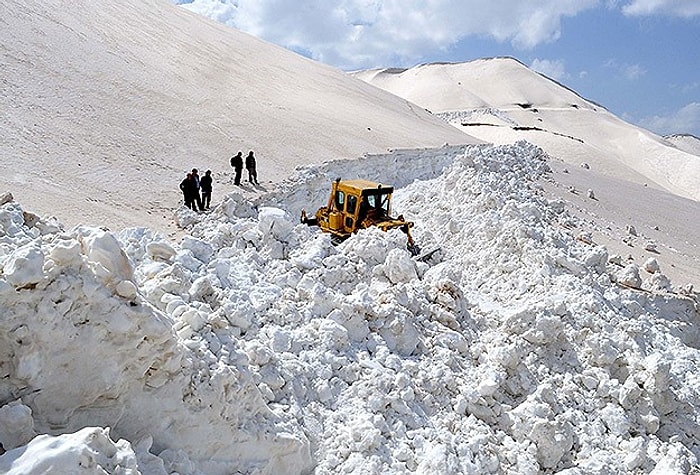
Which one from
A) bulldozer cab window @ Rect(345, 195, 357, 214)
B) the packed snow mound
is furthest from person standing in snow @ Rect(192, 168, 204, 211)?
the packed snow mound

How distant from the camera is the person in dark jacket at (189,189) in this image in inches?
429

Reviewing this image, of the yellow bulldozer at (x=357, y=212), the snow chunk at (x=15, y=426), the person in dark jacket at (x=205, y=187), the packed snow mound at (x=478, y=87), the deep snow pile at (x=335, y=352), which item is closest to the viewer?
the snow chunk at (x=15, y=426)

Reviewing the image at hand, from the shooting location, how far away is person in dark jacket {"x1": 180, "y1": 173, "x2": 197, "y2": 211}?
10.9 meters

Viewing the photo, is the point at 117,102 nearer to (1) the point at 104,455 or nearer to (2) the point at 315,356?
(2) the point at 315,356

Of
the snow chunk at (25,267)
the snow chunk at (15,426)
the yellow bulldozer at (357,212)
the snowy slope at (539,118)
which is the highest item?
the snowy slope at (539,118)

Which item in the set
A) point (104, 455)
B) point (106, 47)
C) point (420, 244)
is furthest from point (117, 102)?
point (104, 455)

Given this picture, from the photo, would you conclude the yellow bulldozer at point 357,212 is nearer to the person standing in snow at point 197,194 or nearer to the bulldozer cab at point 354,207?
the bulldozer cab at point 354,207

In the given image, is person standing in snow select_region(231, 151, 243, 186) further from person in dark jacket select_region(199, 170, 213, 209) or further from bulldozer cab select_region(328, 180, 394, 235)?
bulldozer cab select_region(328, 180, 394, 235)

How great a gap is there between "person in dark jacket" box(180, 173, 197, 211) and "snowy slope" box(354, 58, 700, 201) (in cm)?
2618

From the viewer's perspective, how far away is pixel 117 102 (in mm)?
14508

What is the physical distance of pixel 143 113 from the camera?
47.8ft

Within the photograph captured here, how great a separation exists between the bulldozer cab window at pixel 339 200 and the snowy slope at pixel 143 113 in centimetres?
288

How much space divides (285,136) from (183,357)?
1187 cm

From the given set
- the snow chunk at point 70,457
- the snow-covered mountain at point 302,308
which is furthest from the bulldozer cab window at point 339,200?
the snow chunk at point 70,457
